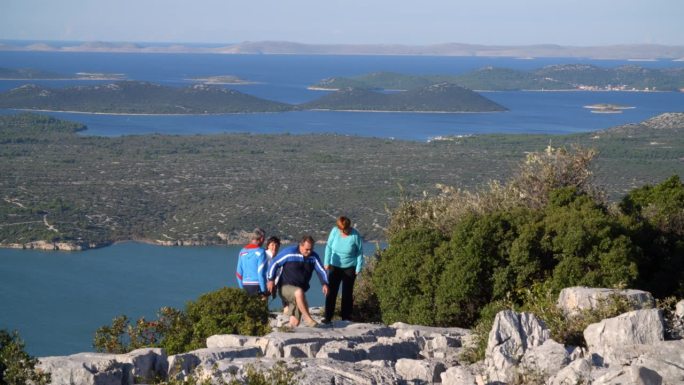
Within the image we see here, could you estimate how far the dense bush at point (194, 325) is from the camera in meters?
12.3

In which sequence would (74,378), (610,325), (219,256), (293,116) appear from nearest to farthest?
(74,378), (610,325), (219,256), (293,116)

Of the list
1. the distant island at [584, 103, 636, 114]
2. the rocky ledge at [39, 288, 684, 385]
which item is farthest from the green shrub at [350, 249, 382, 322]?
the distant island at [584, 103, 636, 114]

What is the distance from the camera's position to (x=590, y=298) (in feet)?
36.6

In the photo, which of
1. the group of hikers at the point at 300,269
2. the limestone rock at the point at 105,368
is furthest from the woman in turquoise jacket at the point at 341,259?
the limestone rock at the point at 105,368

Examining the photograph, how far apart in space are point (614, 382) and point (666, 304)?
3.79 m

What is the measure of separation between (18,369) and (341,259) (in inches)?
216

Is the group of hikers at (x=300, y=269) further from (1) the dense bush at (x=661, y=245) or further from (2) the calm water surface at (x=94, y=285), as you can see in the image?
(2) the calm water surface at (x=94, y=285)

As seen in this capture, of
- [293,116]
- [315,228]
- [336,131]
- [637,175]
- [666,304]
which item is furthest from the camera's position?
[293,116]

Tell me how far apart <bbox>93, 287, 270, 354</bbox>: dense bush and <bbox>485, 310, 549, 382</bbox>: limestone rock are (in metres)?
3.25

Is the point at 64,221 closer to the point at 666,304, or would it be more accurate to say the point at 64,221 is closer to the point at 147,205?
the point at 147,205

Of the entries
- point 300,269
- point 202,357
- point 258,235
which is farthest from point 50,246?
point 202,357

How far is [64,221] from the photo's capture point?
56750 millimetres

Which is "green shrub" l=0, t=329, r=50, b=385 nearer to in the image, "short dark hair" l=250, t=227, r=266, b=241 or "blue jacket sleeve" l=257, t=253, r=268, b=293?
"blue jacket sleeve" l=257, t=253, r=268, b=293

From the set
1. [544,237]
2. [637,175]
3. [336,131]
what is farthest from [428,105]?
[544,237]
